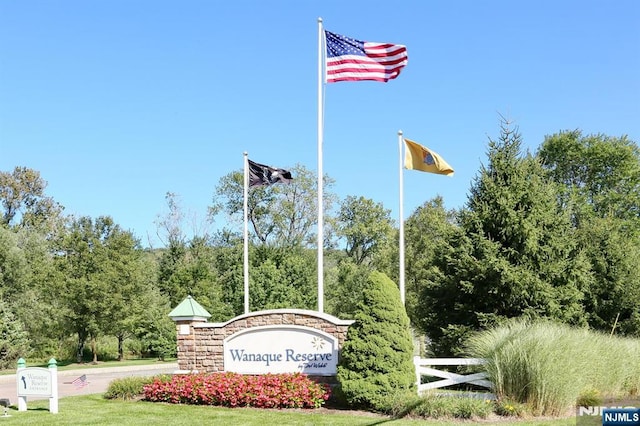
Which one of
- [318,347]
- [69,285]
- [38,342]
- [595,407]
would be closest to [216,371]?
[318,347]

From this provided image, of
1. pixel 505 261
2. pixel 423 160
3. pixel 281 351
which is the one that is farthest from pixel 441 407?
pixel 423 160

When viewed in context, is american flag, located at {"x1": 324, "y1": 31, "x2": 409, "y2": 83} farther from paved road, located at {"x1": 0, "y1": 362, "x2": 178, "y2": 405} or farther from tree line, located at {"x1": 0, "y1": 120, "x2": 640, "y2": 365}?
paved road, located at {"x1": 0, "y1": 362, "x2": 178, "y2": 405}

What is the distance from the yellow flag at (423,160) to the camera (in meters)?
17.6

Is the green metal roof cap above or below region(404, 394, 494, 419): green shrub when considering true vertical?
above

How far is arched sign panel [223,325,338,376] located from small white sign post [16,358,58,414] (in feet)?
Result: 12.8

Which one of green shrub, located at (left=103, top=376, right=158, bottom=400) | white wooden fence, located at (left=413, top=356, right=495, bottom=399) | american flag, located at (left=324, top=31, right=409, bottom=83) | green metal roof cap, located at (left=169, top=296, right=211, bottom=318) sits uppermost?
american flag, located at (left=324, top=31, right=409, bottom=83)

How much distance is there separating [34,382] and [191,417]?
3.98 m

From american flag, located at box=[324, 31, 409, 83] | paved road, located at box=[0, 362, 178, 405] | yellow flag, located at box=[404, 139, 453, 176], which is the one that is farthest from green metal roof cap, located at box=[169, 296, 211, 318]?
yellow flag, located at box=[404, 139, 453, 176]

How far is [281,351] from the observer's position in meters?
14.8

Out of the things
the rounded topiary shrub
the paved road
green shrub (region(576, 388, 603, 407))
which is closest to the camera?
green shrub (region(576, 388, 603, 407))

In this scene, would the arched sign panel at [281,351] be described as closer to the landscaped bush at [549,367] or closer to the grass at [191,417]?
the grass at [191,417]

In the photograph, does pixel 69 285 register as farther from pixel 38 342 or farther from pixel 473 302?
pixel 473 302

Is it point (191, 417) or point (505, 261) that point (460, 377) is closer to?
point (505, 261)

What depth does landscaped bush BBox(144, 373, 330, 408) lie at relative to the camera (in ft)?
43.4
